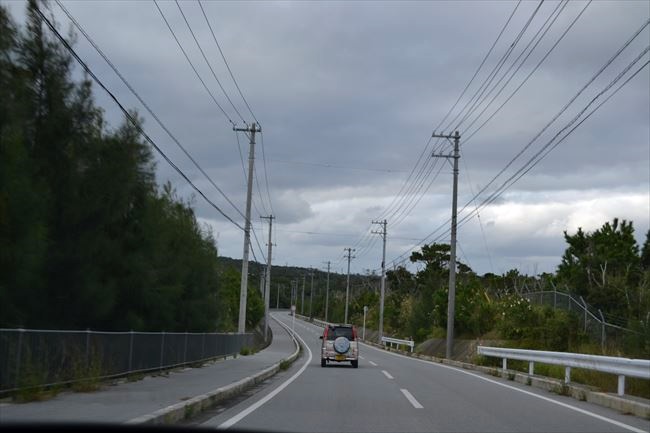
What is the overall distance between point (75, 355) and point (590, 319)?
68.5ft

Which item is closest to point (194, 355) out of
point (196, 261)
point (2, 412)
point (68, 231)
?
point (196, 261)

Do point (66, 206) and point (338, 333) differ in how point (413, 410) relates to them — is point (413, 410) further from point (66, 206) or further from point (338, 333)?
point (338, 333)

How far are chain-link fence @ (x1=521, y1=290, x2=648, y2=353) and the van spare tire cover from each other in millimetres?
9288

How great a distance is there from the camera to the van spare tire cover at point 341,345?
2948 centimetres

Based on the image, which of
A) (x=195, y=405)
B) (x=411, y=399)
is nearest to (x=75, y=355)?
(x=195, y=405)

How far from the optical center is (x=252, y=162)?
38.0 m

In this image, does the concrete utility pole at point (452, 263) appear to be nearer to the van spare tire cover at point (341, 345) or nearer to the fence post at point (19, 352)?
the van spare tire cover at point (341, 345)

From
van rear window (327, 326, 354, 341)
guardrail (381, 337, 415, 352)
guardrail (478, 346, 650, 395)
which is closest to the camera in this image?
guardrail (478, 346, 650, 395)

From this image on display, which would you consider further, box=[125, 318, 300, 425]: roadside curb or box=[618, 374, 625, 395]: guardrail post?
box=[618, 374, 625, 395]: guardrail post

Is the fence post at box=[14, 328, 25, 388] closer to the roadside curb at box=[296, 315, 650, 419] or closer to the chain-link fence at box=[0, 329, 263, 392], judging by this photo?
the chain-link fence at box=[0, 329, 263, 392]

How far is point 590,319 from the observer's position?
91.0 feet

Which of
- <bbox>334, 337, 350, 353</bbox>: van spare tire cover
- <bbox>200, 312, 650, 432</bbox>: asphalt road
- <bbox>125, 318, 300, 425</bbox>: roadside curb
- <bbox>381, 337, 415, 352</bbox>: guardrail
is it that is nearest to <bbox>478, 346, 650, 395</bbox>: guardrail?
<bbox>200, 312, 650, 432</bbox>: asphalt road

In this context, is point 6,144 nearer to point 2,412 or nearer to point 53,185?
point 53,185

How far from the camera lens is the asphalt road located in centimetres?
1123
